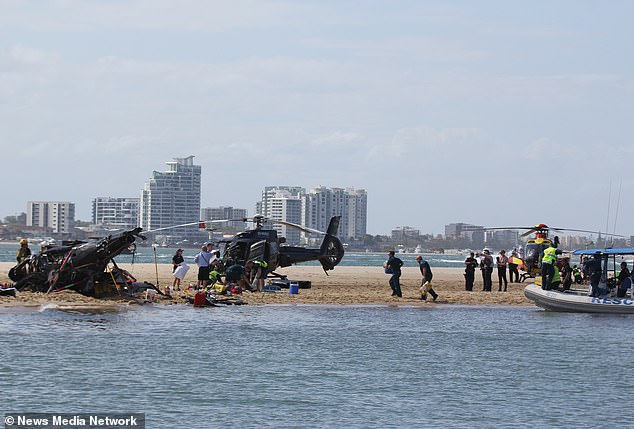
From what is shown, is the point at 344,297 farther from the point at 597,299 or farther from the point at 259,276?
the point at 597,299

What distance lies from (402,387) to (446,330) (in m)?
7.45

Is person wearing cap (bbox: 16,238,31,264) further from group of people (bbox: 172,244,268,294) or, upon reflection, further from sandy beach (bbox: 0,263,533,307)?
group of people (bbox: 172,244,268,294)

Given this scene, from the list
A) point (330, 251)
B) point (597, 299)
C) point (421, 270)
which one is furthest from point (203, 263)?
point (597, 299)

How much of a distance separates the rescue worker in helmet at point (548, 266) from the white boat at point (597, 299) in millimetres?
250

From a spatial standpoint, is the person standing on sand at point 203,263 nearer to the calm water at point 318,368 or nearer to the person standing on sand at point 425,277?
the calm water at point 318,368

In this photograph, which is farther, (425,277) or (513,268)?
(513,268)

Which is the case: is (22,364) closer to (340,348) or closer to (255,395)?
(255,395)

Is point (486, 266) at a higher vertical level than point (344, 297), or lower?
higher

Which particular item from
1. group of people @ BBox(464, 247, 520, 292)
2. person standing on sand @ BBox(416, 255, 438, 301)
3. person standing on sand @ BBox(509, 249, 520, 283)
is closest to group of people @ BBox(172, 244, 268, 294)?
person standing on sand @ BBox(416, 255, 438, 301)

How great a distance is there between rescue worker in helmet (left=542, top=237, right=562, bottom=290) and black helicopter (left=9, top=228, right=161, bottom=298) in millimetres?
10643

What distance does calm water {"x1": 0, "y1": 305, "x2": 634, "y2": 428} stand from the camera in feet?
46.9

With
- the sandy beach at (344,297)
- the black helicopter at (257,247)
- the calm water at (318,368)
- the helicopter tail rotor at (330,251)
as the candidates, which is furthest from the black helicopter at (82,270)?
the helicopter tail rotor at (330,251)

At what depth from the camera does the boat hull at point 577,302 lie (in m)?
25.8

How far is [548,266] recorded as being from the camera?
27125 millimetres
